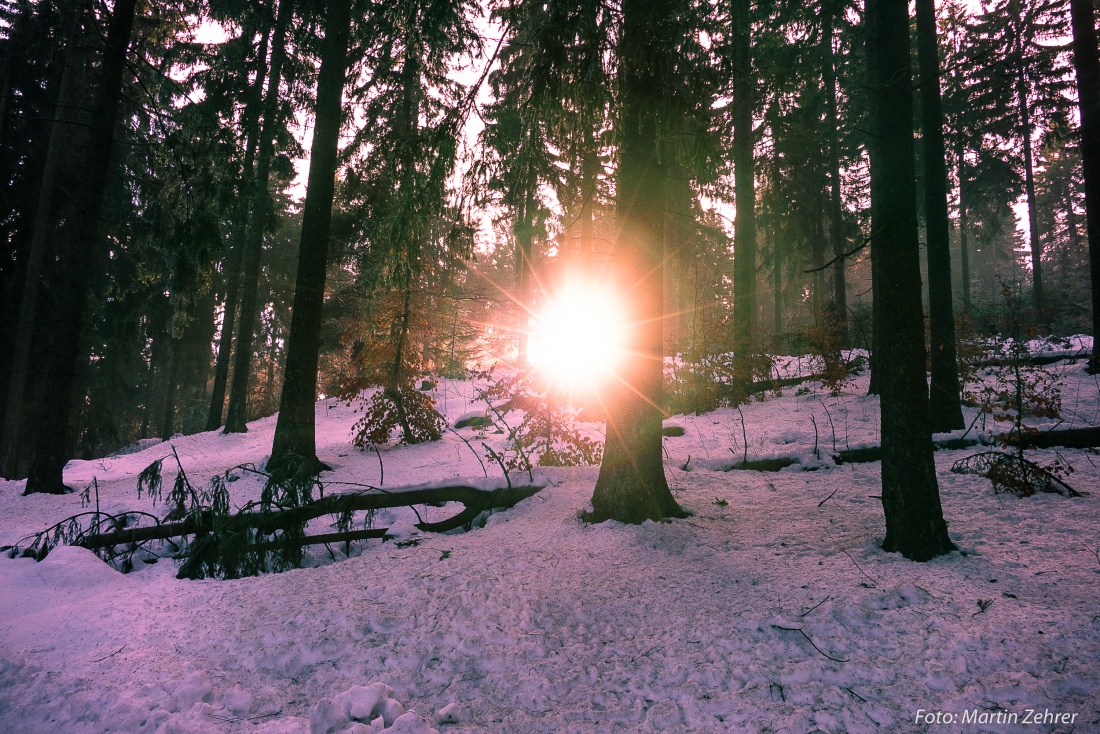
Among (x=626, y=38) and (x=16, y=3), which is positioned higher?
(x=16, y=3)

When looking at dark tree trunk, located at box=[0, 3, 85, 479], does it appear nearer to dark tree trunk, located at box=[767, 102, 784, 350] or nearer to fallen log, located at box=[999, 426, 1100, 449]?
dark tree trunk, located at box=[767, 102, 784, 350]

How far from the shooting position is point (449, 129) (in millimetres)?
5375

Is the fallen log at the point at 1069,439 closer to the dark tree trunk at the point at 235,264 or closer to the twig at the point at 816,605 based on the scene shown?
the twig at the point at 816,605

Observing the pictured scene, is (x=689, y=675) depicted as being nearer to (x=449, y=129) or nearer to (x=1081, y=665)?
(x=1081, y=665)

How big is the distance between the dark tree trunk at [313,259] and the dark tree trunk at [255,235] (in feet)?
22.9

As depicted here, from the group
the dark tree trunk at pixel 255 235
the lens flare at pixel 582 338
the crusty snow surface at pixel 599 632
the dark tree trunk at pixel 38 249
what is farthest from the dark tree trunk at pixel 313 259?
the dark tree trunk at pixel 38 249

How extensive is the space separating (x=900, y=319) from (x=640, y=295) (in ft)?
7.05

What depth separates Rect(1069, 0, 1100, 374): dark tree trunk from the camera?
8.62m

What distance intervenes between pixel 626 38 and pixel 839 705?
17.4 feet

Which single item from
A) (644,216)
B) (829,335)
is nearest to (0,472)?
(644,216)

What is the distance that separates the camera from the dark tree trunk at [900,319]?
3.51 metres

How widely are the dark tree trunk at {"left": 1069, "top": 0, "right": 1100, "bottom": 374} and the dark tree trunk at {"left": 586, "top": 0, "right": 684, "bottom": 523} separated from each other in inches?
391

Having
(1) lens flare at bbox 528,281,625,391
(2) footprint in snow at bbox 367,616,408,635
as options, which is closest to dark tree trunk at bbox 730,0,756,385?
(1) lens flare at bbox 528,281,625,391

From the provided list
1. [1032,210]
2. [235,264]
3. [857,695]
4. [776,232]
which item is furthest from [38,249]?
[1032,210]
